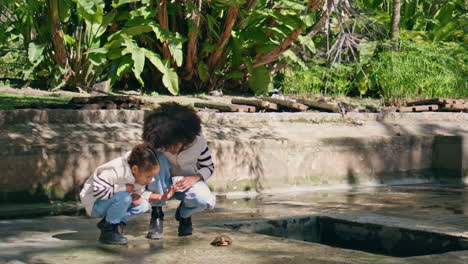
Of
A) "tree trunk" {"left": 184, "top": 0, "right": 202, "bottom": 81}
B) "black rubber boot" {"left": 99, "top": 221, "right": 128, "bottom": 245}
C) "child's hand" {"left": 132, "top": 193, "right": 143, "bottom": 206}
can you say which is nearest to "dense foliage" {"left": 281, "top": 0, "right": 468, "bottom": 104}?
"tree trunk" {"left": 184, "top": 0, "right": 202, "bottom": 81}

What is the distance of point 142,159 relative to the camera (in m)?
5.20

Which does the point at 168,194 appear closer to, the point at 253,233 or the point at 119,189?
the point at 119,189

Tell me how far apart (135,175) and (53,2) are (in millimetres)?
7185

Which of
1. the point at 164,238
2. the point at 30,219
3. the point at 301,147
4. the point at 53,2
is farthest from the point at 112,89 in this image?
the point at 164,238

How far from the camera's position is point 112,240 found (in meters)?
5.29

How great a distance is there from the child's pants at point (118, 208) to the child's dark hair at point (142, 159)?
21cm

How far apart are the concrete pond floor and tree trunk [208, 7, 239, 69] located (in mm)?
4494

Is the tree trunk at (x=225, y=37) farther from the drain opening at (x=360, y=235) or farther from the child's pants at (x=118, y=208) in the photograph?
the child's pants at (x=118, y=208)

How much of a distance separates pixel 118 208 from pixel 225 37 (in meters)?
8.05

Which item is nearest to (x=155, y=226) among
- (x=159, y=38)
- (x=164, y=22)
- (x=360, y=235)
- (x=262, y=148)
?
(x=360, y=235)

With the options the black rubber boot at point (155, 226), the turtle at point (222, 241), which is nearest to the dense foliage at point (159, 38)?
the black rubber boot at point (155, 226)

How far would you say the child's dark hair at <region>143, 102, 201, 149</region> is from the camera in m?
5.42

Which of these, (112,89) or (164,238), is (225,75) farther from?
(164,238)

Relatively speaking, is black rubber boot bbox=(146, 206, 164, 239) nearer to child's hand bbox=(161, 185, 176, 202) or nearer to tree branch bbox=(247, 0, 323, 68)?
child's hand bbox=(161, 185, 176, 202)
